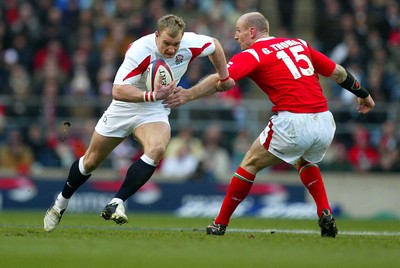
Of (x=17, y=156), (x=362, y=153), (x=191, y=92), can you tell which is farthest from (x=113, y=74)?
(x=191, y=92)

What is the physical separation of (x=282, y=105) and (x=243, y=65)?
2.12ft

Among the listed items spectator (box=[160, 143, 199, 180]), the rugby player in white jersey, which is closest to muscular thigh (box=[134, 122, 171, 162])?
the rugby player in white jersey

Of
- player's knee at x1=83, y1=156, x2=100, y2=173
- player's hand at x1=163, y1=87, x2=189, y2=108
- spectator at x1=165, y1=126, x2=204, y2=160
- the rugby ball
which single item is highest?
the rugby ball

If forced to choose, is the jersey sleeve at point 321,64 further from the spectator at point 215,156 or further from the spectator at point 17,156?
the spectator at point 17,156

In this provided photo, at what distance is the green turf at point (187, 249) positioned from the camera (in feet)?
25.6

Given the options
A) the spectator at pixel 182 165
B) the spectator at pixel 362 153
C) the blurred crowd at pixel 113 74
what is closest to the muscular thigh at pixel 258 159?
the blurred crowd at pixel 113 74

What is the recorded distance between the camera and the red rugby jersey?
1097 centimetres

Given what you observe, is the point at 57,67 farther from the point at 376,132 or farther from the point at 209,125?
the point at 376,132

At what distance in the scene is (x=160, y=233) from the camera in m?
11.4

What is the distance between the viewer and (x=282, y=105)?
1103 centimetres

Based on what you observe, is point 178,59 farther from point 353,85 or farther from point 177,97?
point 353,85

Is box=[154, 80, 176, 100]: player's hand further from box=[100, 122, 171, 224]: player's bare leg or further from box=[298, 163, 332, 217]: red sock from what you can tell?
box=[298, 163, 332, 217]: red sock

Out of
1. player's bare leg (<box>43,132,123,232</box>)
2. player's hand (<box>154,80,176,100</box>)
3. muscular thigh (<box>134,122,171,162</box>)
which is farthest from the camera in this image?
player's bare leg (<box>43,132,123,232</box>)

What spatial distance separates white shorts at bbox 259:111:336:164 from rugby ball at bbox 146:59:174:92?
1252 mm
